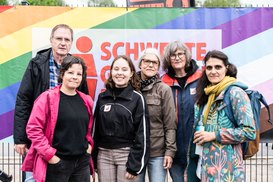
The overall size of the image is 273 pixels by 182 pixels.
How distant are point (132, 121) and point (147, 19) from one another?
181 cm

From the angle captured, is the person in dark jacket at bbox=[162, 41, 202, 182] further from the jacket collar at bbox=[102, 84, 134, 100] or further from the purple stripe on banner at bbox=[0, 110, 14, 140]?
the purple stripe on banner at bbox=[0, 110, 14, 140]

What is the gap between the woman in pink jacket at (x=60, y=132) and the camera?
13.0 feet

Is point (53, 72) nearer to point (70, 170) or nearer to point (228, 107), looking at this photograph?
point (70, 170)

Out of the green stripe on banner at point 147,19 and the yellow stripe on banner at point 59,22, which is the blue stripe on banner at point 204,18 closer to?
the green stripe on banner at point 147,19

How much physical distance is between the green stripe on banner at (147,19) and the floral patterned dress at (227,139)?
1.99 m

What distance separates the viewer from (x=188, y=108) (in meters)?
4.57

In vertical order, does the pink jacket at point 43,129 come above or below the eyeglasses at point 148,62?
below

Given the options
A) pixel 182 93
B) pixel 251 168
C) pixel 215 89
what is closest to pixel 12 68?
pixel 182 93

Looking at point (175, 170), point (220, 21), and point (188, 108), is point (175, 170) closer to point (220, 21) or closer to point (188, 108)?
point (188, 108)

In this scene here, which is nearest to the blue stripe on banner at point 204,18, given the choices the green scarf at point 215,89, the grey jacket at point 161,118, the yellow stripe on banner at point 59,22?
the yellow stripe on banner at point 59,22

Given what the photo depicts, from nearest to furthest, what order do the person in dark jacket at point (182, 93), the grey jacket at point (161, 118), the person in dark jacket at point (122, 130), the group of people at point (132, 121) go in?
1. the group of people at point (132, 121)
2. the person in dark jacket at point (122, 130)
3. the grey jacket at point (161, 118)
4. the person in dark jacket at point (182, 93)

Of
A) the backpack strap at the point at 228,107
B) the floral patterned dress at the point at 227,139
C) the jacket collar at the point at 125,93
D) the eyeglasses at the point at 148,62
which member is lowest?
the floral patterned dress at the point at 227,139

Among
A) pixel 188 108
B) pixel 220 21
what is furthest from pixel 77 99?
pixel 220 21

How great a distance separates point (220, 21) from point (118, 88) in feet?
6.47
